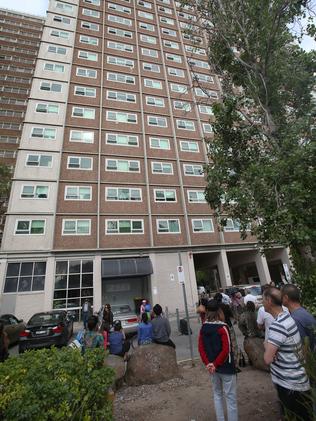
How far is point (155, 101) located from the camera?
97.0ft

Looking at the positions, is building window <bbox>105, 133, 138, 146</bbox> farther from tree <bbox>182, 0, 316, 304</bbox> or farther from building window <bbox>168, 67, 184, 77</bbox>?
tree <bbox>182, 0, 316, 304</bbox>

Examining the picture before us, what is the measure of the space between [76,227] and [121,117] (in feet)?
43.2

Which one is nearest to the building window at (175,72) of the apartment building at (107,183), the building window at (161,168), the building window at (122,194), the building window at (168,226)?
the apartment building at (107,183)

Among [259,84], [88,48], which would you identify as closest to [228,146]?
[259,84]

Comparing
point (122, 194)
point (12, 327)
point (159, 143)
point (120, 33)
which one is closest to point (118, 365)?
point (12, 327)

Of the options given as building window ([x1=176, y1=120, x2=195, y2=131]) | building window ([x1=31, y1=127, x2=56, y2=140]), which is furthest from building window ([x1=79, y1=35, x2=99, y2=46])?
building window ([x1=176, y1=120, x2=195, y2=131])

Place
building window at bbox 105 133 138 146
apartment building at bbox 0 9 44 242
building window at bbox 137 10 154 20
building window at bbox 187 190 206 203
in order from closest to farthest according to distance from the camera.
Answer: building window at bbox 105 133 138 146 → building window at bbox 187 190 206 203 → building window at bbox 137 10 154 20 → apartment building at bbox 0 9 44 242

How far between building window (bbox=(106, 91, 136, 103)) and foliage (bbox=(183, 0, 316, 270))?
19255 millimetres

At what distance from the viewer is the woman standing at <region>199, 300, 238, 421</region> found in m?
3.72

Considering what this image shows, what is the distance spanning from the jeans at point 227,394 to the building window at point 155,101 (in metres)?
29.3

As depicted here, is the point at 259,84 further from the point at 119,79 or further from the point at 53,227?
the point at 119,79

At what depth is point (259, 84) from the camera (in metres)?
9.80

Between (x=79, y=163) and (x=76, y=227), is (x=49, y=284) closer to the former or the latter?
(x=76, y=227)

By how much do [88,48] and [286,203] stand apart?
32.0 metres
